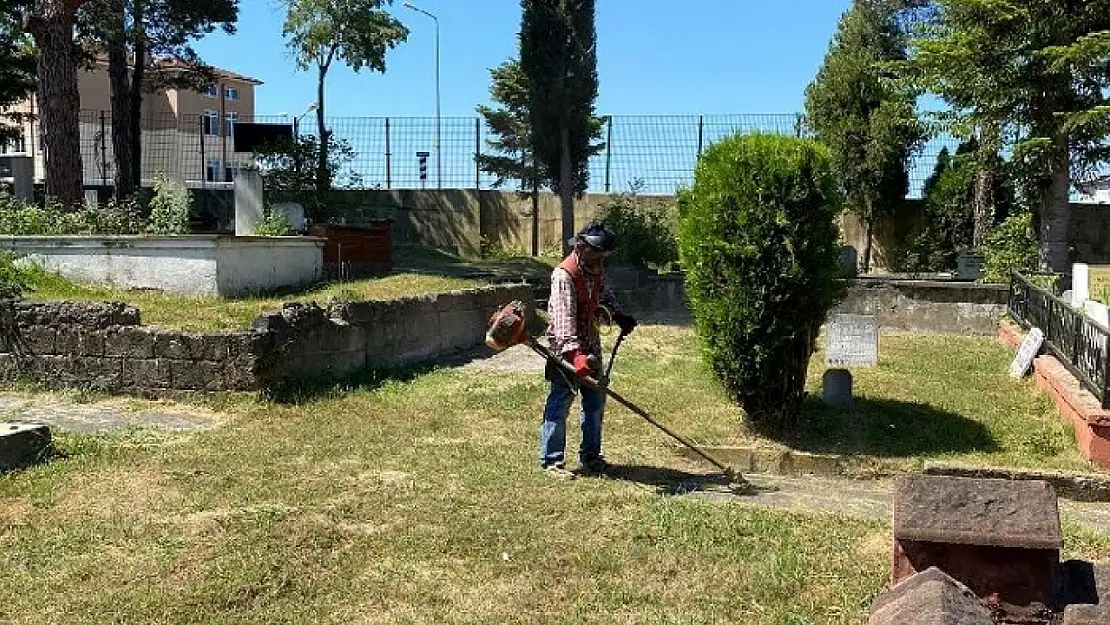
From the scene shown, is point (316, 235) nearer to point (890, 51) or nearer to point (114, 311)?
point (114, 311)

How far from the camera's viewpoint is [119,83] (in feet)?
65.8

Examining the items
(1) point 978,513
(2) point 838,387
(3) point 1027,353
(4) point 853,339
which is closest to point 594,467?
(2) point 838,387

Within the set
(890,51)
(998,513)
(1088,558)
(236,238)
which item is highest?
(890,51)

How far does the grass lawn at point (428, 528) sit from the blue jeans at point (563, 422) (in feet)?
0.70

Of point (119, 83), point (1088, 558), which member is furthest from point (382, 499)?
point (119, 83)

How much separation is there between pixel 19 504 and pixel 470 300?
6.83 m

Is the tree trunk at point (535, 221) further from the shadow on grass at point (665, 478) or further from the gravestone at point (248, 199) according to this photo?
the shadow on grass at point (665, 478)

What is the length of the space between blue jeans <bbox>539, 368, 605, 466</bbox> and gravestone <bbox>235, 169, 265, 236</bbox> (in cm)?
722

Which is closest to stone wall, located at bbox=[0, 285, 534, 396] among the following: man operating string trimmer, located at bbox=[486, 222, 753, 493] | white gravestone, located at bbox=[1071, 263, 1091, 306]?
man operating string trimmer, located at bbox=[486, 222, 753, 493]

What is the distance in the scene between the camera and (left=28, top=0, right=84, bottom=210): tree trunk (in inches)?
526

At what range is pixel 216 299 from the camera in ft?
33.8

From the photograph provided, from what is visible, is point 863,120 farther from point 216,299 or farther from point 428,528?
point 428,528

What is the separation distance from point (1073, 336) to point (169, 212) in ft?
31.3

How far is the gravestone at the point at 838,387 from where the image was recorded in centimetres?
770
